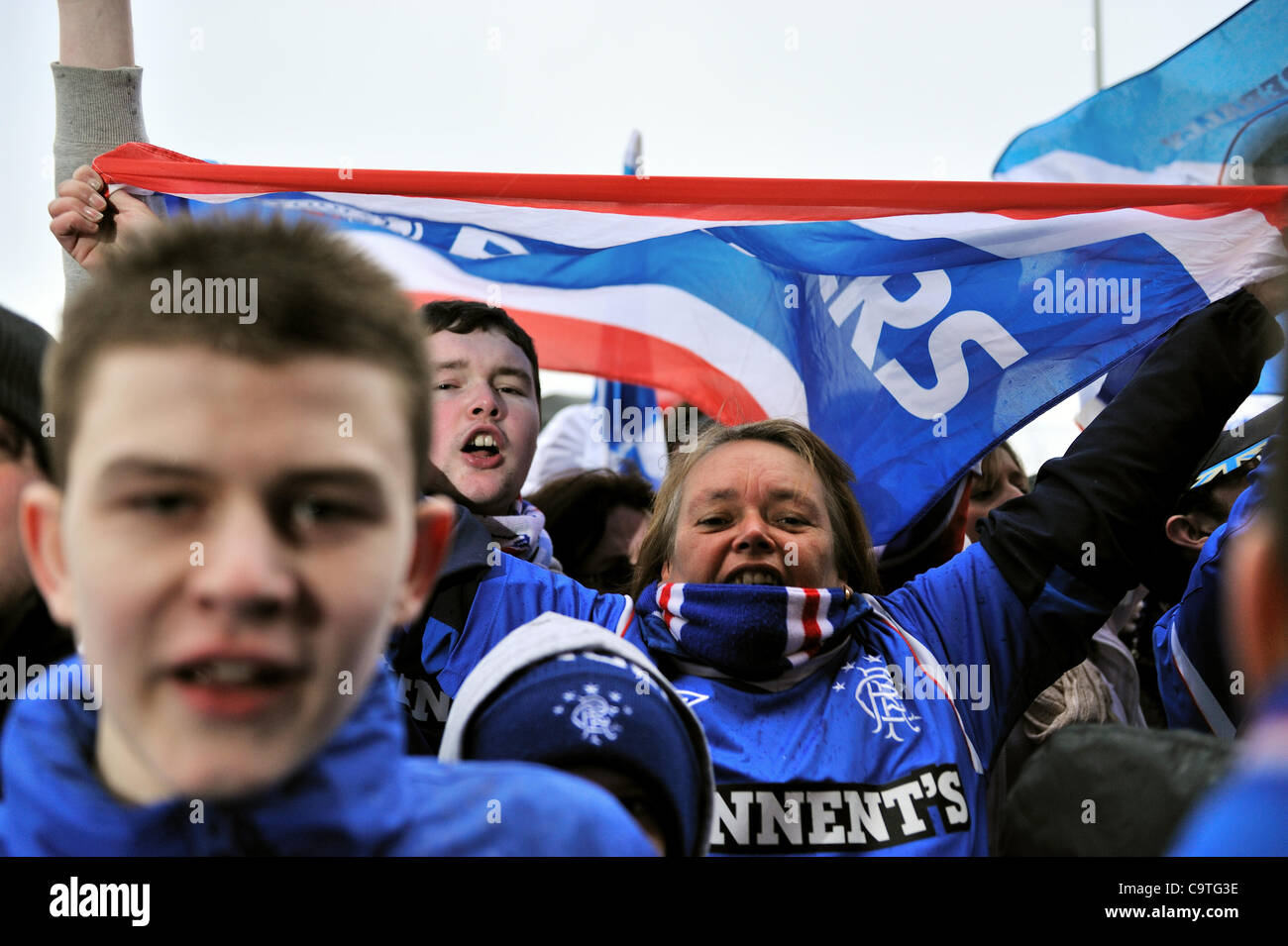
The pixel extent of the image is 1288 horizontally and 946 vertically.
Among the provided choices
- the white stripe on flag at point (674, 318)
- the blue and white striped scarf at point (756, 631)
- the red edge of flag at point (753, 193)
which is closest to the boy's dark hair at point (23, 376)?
the blue and white striped scarf at point (756, 631)

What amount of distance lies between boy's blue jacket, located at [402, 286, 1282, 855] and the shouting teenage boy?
38.7 inches

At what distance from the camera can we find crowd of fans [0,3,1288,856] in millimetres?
888

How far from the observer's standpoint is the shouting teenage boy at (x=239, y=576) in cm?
88

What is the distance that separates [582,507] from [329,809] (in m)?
3.13

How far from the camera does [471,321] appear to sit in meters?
3.15

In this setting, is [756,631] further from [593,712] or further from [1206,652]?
[1206,652]

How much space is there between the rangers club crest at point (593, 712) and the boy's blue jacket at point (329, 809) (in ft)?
0.82

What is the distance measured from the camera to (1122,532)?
7.75 feet

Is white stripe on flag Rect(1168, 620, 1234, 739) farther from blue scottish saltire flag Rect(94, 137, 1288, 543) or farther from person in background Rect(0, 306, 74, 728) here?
person in background Rect(0, 306, 74, 728)

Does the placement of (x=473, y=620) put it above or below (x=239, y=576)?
below

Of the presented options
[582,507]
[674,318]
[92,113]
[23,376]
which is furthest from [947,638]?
[92,113]

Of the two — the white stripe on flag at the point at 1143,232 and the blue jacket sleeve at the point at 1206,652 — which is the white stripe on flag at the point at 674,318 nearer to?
the white stripe on flag at the point at 1143,232

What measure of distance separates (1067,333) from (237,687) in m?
2.80
